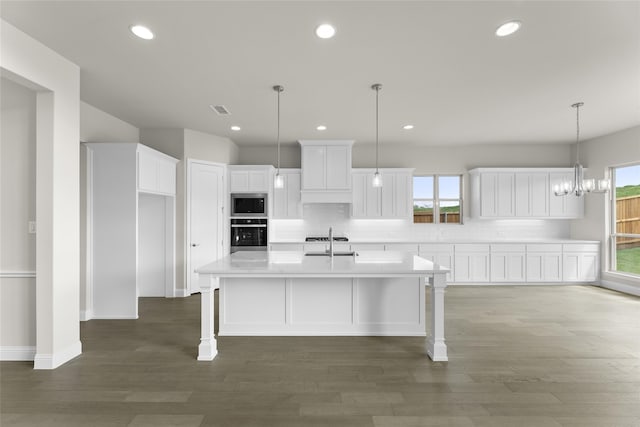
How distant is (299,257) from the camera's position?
3.72 meters

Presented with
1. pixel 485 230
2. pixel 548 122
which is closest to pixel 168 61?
pixel 548 122

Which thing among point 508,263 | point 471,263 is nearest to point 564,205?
point 508,263

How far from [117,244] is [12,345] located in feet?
5.10

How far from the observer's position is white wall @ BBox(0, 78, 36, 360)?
115 inches

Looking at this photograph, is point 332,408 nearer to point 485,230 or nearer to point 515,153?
point 485,230

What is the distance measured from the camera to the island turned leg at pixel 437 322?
9.82ft

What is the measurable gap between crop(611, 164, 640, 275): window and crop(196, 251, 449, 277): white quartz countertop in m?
4.94

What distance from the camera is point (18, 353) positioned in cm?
297

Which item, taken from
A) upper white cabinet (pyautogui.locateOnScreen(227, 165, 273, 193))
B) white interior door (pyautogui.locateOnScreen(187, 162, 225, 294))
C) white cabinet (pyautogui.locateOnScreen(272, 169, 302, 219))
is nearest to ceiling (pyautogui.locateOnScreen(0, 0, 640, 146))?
white interior door (pyautogui.locateOnScreen(187, 162, 225, 294))

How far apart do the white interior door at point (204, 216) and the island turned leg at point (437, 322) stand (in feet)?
12.6

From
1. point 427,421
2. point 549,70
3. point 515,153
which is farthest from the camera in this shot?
point 515,153

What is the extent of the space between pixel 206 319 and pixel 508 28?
139 inches

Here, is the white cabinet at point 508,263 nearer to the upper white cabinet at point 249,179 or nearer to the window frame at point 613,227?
the window frame at point 613,227

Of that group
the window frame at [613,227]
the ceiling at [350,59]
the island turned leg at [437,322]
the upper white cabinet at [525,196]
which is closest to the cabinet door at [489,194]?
the upper white cabinet at [525,196]
